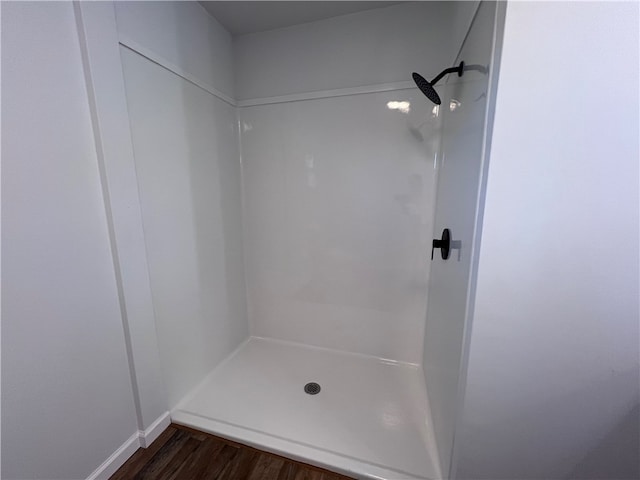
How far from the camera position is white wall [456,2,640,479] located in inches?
25.5

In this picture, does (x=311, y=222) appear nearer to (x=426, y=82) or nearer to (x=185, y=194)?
(x=185, y=194)

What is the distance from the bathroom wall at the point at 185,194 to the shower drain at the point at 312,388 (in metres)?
0.68

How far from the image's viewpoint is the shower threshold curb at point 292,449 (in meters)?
1.15

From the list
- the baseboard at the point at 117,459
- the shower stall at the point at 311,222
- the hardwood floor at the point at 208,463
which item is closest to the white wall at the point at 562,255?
the shower stall at the point at 311,222

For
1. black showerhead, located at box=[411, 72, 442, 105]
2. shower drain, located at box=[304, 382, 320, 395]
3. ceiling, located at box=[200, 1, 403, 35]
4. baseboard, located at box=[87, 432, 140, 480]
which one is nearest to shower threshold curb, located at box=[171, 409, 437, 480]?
baseboard, located at box=[87, 432, 140, 480]

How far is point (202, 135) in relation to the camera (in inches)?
62.5

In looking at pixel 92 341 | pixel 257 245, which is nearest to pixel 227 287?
pixel 257 245

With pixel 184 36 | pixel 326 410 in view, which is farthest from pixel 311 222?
pixel 184 36

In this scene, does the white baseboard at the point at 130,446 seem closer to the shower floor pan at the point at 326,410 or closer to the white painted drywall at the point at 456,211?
the shower floor pan at the point at 326,410

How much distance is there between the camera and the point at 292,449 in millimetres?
1242

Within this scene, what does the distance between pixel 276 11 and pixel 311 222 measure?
51.2 inches

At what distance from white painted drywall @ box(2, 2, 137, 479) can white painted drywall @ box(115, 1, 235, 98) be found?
0.29m

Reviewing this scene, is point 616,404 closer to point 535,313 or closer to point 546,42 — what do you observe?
point 535,313

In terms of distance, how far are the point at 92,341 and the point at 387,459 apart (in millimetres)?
1380
